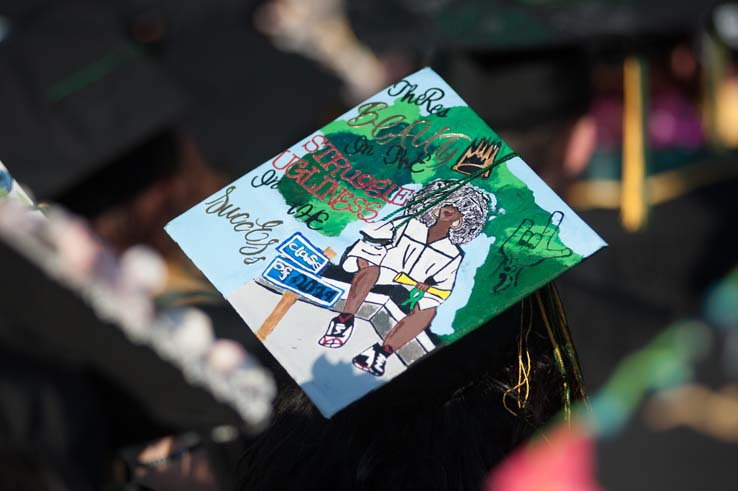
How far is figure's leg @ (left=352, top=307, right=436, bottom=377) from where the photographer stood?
55.3 inches

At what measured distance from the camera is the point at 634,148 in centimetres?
370

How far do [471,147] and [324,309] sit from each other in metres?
0.38

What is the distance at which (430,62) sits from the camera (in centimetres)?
372

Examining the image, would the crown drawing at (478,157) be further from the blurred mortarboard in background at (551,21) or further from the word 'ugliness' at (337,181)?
the blurred mortarboard in background at (551,21)

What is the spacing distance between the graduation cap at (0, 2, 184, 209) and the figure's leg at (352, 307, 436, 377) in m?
2.32

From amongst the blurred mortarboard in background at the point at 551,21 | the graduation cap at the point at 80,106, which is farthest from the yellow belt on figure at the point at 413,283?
the blurred mortarboard in background at the point at 551,21

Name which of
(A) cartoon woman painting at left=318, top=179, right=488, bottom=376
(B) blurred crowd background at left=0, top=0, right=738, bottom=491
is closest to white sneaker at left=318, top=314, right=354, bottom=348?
(A) cartoon woman painting at left=318, top=179, right=488, bottom=376

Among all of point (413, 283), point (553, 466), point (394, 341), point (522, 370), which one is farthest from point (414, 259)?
point (553, 466)

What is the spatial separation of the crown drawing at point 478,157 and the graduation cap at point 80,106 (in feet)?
7.21

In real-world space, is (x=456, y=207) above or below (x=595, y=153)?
above

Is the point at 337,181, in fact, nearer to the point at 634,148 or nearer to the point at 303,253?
the point at 303,253

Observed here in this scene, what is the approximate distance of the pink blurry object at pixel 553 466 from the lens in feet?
5.06

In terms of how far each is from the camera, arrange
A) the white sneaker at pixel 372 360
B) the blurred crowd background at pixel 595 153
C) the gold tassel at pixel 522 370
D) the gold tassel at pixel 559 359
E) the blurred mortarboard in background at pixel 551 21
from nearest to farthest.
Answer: the white sneaker at pixel 372 360, the gold tassel at pixel 522 370, the gold tassel at pixel 559 359, the blurred crowd background at pixel 595 153, the blurred mortarboard in background at pixel 551 21

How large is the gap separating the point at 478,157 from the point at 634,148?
88.0 inches
